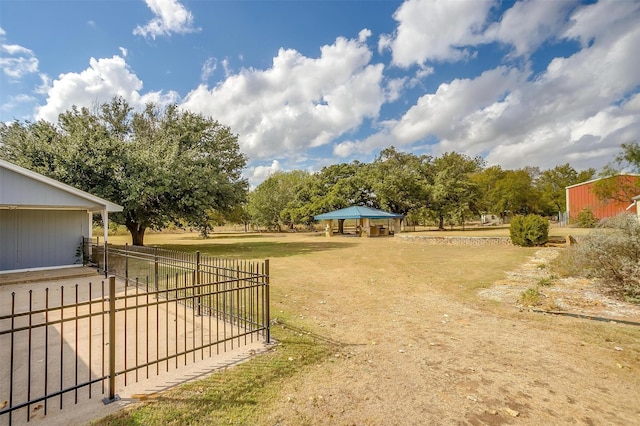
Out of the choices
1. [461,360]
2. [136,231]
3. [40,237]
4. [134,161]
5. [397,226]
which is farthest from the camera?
[397,226]

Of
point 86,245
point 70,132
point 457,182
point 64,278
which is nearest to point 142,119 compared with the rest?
point 70,132

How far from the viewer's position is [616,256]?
755 cm

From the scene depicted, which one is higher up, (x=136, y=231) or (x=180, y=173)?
(x=180, y=173)

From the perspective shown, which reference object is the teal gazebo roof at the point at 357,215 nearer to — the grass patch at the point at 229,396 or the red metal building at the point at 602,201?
the red metal building at the point at 602,201

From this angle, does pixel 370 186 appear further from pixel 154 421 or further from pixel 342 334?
pixel 154 421

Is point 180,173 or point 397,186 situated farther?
point 397,186

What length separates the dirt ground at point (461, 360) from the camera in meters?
3.20

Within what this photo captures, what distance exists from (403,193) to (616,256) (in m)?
29.2

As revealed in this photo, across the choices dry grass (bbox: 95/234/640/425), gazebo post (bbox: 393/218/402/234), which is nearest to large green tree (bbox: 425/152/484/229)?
gazebo post (bbox: 393/218/402/234)

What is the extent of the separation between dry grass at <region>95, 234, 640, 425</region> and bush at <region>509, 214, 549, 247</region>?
13.7m

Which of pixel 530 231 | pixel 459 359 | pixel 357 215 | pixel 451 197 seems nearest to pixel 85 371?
pixel 459 359

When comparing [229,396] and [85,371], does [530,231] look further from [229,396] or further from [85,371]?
[85,371]

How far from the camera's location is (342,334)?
5324 mm

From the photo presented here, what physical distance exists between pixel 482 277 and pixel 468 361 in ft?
22.1
